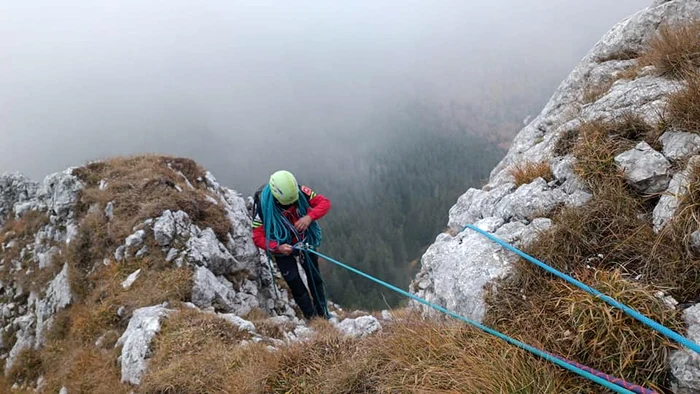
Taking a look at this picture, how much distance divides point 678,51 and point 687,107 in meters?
2.03

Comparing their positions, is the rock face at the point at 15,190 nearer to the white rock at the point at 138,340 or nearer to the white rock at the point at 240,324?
the white rock at the point at 138,340

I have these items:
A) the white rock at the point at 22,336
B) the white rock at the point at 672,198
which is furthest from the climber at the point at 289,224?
the white rock at the point at 22,336

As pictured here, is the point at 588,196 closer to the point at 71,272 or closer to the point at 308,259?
the point at 308,259

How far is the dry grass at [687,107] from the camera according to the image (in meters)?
4.59

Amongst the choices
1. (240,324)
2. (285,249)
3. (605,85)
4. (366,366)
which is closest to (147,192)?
(285,249)

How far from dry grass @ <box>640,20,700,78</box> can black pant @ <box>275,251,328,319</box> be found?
8.23 m

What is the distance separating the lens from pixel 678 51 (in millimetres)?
5973

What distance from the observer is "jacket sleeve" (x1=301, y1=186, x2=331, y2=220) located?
30.5ft

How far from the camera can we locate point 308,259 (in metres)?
9.61

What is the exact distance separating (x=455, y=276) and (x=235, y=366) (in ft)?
11.9

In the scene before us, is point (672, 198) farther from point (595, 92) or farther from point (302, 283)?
point (302, 283)

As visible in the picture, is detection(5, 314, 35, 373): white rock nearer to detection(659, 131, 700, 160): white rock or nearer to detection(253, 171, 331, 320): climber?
detection(253, 171, 331, 320): climber

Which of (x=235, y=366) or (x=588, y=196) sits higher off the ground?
(x=588, y=196)

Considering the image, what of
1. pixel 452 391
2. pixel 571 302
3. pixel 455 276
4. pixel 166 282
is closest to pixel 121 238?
pixel 166 282
